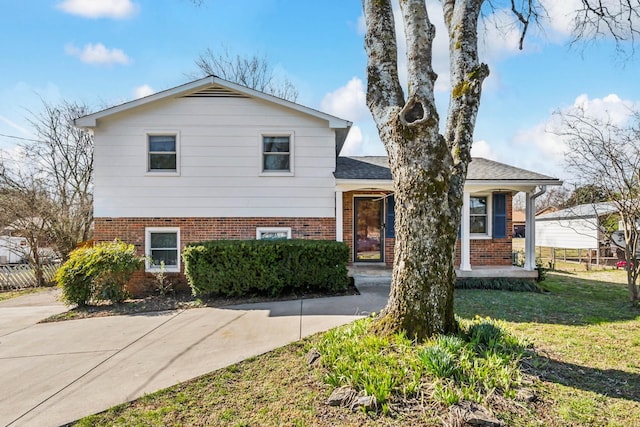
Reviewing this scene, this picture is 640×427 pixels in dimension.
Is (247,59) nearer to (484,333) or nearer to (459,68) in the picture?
(459,68)

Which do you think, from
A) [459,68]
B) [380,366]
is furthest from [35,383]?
[459,68]

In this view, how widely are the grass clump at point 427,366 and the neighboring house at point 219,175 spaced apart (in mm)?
5878

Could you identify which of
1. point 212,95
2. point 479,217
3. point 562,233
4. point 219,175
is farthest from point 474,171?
point 562,233

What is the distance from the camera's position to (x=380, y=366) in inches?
130

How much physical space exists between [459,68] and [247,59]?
70.1 feet

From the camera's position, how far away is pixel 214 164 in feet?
31.6

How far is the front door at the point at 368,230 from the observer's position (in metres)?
11.3

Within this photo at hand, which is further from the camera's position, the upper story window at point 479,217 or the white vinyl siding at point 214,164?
the upper story window at point 479,217

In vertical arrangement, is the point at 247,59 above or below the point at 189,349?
above

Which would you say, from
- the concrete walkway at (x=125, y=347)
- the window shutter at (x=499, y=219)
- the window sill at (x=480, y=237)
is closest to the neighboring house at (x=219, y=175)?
the window shutter at (x=499, y=219)

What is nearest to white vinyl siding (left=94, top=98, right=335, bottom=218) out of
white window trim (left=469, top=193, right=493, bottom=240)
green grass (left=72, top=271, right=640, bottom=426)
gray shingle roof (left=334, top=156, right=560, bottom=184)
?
gray shingle roof (left=334, top=156, right=560, bottom=184)

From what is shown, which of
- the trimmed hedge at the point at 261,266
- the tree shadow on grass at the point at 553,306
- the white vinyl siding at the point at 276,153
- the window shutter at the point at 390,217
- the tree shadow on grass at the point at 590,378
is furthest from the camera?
the window shutter at the point at 390,217

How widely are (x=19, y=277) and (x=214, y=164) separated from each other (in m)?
9.44

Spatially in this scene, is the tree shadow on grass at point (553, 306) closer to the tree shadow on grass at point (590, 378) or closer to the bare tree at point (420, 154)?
the tree shadow on grass at point (590, 378)
